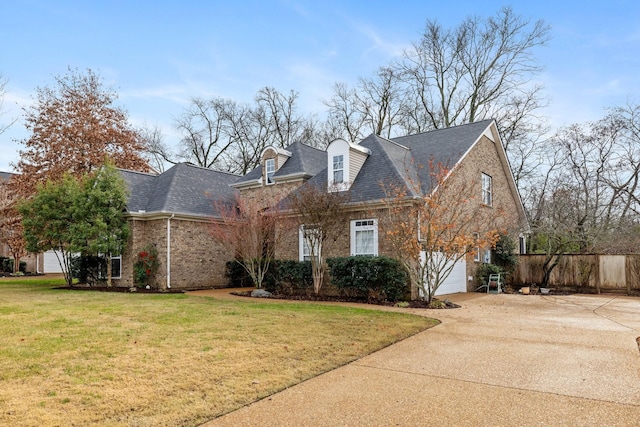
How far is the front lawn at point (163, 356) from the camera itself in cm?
423

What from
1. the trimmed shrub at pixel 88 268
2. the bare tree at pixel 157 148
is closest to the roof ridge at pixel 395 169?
the trimmed shrub at pixel 88 268

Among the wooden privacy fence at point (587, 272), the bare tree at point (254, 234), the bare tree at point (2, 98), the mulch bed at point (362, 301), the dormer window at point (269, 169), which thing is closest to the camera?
the mulch bed at point (362, 301)

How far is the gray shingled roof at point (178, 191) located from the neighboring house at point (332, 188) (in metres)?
0.05

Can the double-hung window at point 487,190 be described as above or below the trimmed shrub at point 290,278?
above

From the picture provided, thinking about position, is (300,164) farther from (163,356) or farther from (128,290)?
(163,356)

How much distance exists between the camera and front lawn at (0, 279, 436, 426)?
4.23m

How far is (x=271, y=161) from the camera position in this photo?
21062 mm

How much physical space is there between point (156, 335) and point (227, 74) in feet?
47.8

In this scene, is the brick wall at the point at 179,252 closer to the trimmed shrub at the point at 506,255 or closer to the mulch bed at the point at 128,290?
the mulch bed at the point at 128,290

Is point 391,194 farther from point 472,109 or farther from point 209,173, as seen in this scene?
point 472,109

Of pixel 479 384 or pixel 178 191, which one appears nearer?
pixel 479 384

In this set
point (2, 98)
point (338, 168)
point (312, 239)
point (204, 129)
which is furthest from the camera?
point (204, 129)

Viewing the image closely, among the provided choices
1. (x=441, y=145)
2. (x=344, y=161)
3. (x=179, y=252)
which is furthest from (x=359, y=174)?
(x=179, y=252)

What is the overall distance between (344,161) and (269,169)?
620 centimetres
